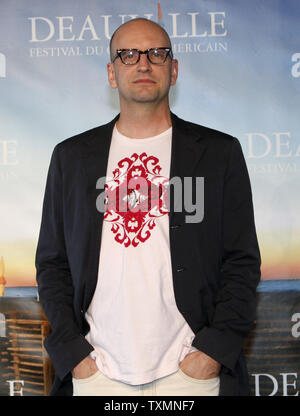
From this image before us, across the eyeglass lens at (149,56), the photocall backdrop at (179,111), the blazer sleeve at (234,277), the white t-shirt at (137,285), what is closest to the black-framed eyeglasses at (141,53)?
the eyeglass lens at (149,56)

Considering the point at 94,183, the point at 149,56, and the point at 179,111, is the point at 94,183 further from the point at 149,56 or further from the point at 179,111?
the point at 179,111

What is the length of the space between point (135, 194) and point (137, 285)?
406 millimetres

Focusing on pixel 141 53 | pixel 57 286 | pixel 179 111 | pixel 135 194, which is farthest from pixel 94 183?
pixel 179 111

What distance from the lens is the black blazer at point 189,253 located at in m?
2.29

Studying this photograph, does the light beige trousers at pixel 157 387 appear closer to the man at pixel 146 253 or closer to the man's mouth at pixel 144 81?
the man at pixel 146 253

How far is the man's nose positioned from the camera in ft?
7.92

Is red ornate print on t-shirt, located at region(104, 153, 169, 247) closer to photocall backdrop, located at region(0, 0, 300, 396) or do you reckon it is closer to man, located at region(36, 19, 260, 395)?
man, located at region(36, 19, 260, 395)

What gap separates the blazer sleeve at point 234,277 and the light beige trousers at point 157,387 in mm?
126

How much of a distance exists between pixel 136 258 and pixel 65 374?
571 millimetres

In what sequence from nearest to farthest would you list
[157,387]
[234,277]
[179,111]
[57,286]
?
[157,387]
[234,277]
[57,286]
[179,111]

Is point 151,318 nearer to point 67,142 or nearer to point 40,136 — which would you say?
point 67,142

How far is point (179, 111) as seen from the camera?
10.2ft
